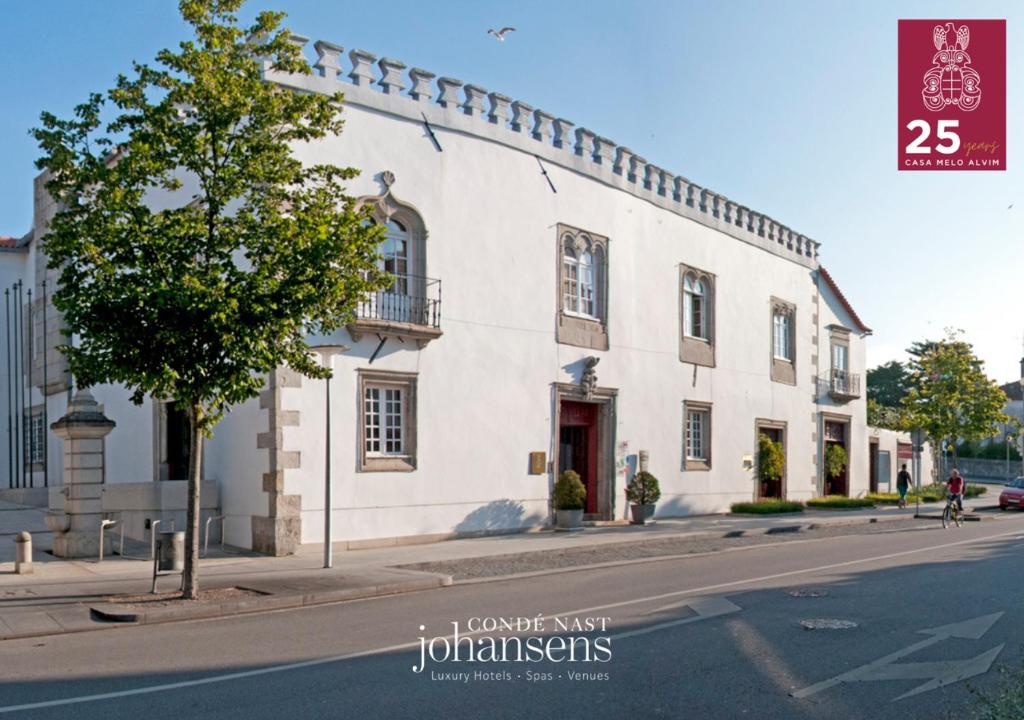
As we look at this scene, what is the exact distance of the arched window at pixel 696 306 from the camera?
93.2 feet

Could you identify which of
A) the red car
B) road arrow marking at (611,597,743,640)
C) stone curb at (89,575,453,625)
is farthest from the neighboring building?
the red car

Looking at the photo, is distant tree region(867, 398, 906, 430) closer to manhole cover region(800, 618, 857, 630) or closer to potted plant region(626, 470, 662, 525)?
potted plant region(626, 470, 662, 525)

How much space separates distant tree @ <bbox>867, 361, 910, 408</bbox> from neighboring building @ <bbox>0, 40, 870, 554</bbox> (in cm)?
4783

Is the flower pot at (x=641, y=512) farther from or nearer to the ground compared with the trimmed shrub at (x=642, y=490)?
nearer to the ground

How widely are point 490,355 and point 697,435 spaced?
958 centimetres

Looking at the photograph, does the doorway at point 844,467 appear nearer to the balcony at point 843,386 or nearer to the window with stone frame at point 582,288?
the balcony at point 843,386

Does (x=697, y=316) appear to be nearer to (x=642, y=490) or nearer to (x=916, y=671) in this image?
(x=642, y=490)

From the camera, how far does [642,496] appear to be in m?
24.7

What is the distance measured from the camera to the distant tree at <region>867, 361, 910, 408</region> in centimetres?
7538

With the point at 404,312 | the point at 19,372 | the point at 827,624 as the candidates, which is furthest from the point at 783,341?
the point at 19,372

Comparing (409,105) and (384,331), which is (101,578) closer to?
(384,331)

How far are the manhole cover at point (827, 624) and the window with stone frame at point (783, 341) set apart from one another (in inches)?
895

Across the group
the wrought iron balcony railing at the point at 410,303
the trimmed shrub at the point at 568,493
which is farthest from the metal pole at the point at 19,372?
the trimmed shrub at the point at 568,493

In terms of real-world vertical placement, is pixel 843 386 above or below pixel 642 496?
above
